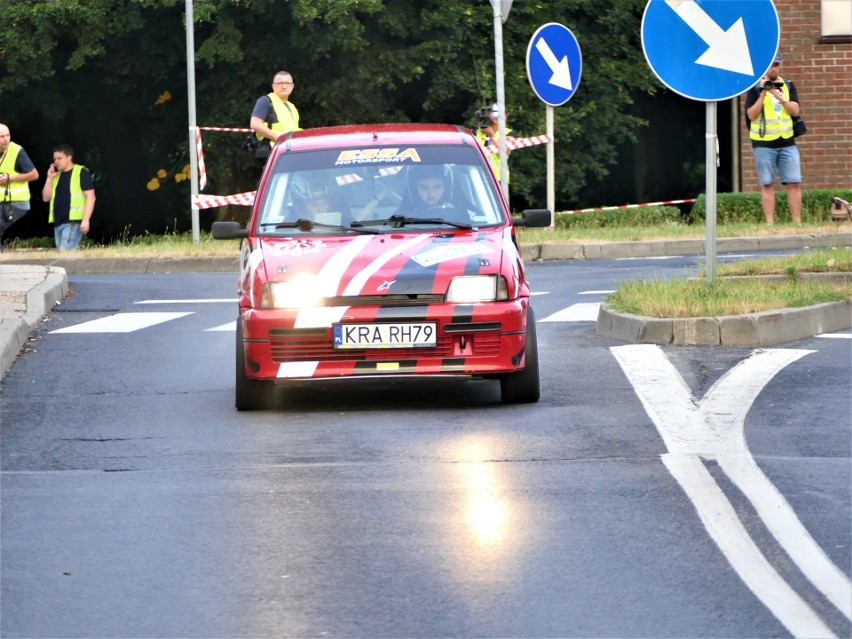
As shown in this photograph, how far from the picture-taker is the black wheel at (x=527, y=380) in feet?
32.1

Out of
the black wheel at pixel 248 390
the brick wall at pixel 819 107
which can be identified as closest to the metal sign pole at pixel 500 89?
the brick wall at pixel 819 107

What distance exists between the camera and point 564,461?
26.7 feet

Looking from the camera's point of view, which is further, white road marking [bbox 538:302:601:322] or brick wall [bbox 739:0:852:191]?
brick wall [bbox 739:0:852:191]

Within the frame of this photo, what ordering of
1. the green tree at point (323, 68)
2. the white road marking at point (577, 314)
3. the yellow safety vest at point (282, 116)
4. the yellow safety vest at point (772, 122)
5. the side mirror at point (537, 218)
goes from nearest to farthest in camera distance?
the side mirror at point (537, 218) → the white road marking at point (577, 314) → the yellow safety vest at point (282, 116) → the yellow safety vest at point (772, 122) → the green tree at point (323, 68)

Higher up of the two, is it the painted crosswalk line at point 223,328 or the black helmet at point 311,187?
the black helmet at point 311,187

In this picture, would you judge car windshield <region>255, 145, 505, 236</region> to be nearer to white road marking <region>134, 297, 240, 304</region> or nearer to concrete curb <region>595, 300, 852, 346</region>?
concrete curb <region>595, 300, 852, 346</region>

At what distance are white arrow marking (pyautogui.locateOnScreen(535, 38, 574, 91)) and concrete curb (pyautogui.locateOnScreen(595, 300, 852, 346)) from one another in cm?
1082

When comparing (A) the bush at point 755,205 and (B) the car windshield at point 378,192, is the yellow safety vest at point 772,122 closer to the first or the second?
(A) the bush at point 755,205

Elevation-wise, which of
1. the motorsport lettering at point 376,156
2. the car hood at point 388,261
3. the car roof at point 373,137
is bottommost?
the car hood at point 388,261

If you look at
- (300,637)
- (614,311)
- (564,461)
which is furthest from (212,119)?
(300,637)

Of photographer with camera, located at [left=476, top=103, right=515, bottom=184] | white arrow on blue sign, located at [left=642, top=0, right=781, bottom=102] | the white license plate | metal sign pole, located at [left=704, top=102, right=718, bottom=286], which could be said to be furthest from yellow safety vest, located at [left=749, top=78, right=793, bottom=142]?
the white license plate

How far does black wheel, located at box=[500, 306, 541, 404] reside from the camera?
9.79 metres

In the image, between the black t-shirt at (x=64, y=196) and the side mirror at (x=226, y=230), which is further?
the black t-shirt at (x=64, y=196)


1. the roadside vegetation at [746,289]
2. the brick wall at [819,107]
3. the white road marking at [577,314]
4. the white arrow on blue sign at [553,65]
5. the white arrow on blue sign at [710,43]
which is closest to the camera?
the roadside vegetation at [746,289]
